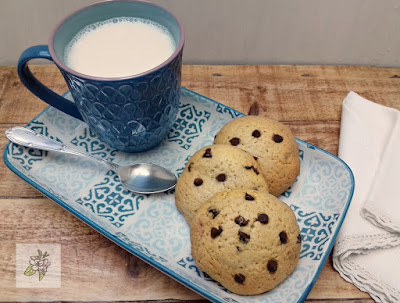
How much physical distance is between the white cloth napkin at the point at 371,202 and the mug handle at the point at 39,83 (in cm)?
61

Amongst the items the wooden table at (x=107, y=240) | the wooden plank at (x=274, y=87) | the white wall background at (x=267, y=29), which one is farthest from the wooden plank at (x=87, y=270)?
the white wall background at (x=267, y=29)

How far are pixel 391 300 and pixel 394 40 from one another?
0.79 m

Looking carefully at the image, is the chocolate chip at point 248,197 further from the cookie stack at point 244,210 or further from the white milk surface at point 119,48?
the white milk surface at point 119,48

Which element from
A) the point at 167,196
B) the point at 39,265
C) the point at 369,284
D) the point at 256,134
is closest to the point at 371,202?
the point at 369,284

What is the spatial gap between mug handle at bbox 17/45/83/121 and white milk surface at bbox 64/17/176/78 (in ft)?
0.18

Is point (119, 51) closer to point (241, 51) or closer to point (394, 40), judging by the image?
point (241, 51)

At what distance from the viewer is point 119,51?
34.2 inches

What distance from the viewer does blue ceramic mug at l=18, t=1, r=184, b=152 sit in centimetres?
79

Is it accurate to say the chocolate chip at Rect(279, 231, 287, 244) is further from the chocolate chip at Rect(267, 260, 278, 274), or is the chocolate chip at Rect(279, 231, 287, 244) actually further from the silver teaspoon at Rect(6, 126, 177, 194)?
the silver teaspoon at Rect(6, 126, 177, 194)

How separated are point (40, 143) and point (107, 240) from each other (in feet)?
Result: 0.84

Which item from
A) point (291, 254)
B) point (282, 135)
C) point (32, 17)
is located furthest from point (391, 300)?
point (32, 17)

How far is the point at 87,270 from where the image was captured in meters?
0.81

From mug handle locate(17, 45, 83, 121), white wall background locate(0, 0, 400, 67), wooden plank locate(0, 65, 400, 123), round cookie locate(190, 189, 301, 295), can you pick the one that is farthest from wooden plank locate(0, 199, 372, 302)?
white wall background locate(0, 0, 400, 67)

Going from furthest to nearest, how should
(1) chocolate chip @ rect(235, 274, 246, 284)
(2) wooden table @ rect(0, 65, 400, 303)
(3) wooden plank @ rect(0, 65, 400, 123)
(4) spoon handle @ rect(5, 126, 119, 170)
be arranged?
(3) wooden plank @ rect(0, 65, 400, 123) < (4) spoon handle @ rect(5, 126, 119, 170) < (2) wooden table @ rect(0, 65, 400, 303) < (1) chocolate chip @ rect(235, 274, 246, 284)
